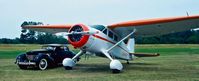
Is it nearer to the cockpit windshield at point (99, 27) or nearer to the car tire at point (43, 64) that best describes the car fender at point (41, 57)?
the car tire at point (43, 64)

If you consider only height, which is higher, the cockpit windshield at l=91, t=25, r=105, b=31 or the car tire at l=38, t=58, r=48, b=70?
the cockpit windshield at l=91, t=25, r=105, b=31

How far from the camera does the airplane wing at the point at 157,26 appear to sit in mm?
15145

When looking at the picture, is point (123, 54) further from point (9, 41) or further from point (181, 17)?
point (9, 41)

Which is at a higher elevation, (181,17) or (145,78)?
(181,17)

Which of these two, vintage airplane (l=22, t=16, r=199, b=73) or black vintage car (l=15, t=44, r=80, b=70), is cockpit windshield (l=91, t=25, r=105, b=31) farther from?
black vintage car (l=15, t=44, r=80, b=70)

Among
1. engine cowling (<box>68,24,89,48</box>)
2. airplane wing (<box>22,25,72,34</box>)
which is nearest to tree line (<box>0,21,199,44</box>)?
airplane wing (<box>22,25,72,34</box>)

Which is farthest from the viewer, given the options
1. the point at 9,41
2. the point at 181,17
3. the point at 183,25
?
the point at 9,41

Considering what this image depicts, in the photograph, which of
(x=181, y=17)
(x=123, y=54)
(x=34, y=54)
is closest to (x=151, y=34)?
(x=123, y=54)

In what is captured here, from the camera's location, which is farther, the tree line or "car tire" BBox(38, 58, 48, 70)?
the tree line

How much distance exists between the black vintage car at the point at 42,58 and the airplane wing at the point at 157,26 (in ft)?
9.46

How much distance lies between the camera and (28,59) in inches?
647

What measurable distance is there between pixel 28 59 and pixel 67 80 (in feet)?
Answer: 16.3

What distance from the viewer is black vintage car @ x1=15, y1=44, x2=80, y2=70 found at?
16.3 meters

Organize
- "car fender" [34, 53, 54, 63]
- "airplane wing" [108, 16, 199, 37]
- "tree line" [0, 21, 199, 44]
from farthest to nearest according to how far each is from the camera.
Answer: "tree line" [0, 21, 199, 44]
"car fender" [34, 53, 54, 63]
"airplane wing" [108, 16, 199, 37]
